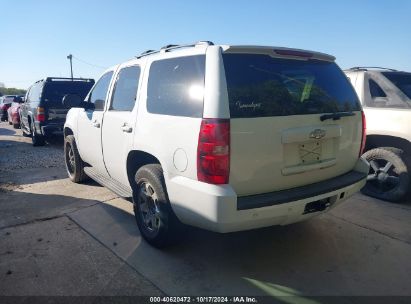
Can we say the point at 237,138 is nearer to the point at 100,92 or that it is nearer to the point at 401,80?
the point at 100,92

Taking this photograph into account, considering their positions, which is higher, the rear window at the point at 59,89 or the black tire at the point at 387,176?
the rear window at the point at 59,89

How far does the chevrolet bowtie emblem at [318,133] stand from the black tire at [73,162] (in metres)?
4.07

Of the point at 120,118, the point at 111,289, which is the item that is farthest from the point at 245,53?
the point at 111,289

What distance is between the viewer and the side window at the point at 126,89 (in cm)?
387

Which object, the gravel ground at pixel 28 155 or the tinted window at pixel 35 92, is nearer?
the gravel ground at pixel 28 155

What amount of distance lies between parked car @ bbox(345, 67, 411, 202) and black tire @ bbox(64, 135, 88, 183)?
462cm

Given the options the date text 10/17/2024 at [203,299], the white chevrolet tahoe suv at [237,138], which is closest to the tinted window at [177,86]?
the white chevrolet tahoe suv at [237,138]

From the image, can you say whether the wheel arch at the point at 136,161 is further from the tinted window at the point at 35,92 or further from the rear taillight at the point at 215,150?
the tinted window at the point at 35,92

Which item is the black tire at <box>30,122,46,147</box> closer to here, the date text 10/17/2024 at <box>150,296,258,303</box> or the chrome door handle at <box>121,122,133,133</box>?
the chrome door handle at <box>121,122,133,133</box>

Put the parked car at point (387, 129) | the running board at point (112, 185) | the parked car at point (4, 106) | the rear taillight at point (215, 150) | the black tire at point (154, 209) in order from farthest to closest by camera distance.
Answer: the parked car at point (4, 106) < the parked car at point (387, 129) < the running board at point (112, 185) < the black tire at point (154, 209) < the rear taillight at point (215, 150)

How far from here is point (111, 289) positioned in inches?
113

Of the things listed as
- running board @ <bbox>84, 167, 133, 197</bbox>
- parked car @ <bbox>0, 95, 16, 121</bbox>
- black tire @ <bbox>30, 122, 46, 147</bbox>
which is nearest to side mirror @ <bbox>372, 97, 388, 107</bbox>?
running board @ <bbox>84, 167, 133, 197</bbox>

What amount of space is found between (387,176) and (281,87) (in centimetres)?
302

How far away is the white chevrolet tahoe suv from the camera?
2.67 metres
